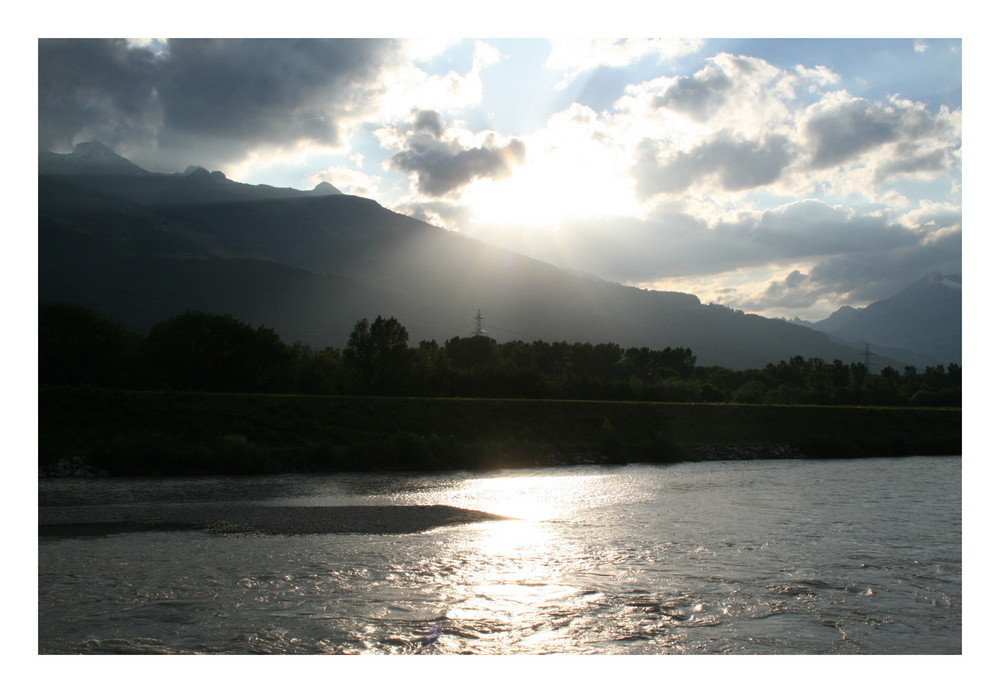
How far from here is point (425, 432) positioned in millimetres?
48219

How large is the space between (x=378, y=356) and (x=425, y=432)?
1669 inches

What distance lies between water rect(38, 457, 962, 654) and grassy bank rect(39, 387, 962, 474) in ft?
35.3

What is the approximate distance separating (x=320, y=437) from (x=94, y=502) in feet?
60.1

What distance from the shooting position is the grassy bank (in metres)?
37.4

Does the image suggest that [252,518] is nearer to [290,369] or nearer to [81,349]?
[290,369]

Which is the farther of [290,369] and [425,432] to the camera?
[290,369]

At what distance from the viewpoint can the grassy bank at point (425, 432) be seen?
37375mm

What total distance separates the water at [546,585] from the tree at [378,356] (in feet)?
193

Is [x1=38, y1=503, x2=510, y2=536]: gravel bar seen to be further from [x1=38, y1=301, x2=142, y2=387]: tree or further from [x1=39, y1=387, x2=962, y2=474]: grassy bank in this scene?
[x1=38, y1=301, x2=142, y2=387]: tree

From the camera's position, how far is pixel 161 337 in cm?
7475

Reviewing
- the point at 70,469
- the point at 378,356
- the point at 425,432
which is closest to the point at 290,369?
the point at 378,356

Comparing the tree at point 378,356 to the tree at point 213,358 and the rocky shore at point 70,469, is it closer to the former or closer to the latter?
the tree at point 213,358

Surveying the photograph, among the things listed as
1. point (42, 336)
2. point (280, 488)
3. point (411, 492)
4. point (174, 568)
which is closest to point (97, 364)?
point (42, 336)
